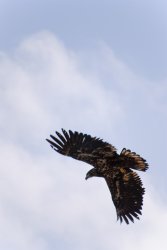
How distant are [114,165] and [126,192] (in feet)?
4.59

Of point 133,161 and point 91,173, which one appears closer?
point 133,161

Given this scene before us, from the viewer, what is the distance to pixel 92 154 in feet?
48.3

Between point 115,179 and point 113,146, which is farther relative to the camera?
point 115,179

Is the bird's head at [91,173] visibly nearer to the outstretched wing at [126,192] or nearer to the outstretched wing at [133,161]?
the outstretched wing at [126,192]

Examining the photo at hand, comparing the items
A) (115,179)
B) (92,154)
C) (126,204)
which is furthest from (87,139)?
(126,204)

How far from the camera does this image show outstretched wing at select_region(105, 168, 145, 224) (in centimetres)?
1530

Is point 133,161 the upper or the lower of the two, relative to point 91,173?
upper

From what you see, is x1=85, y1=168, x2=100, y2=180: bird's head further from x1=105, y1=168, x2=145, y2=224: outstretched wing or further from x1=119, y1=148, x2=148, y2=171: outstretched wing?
x1=119, y1=148, x2=148, y2=171: outstretched wing

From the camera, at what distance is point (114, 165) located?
14.8 meters

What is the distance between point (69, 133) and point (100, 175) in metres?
1.74

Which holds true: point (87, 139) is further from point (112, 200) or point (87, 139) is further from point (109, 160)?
point (112, 200)

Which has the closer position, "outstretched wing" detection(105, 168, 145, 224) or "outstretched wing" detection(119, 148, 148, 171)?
"outstretched wing" detection(119, 148, 148, 171)

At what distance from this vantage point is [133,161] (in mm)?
14430

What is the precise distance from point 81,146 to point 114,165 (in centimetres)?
122
